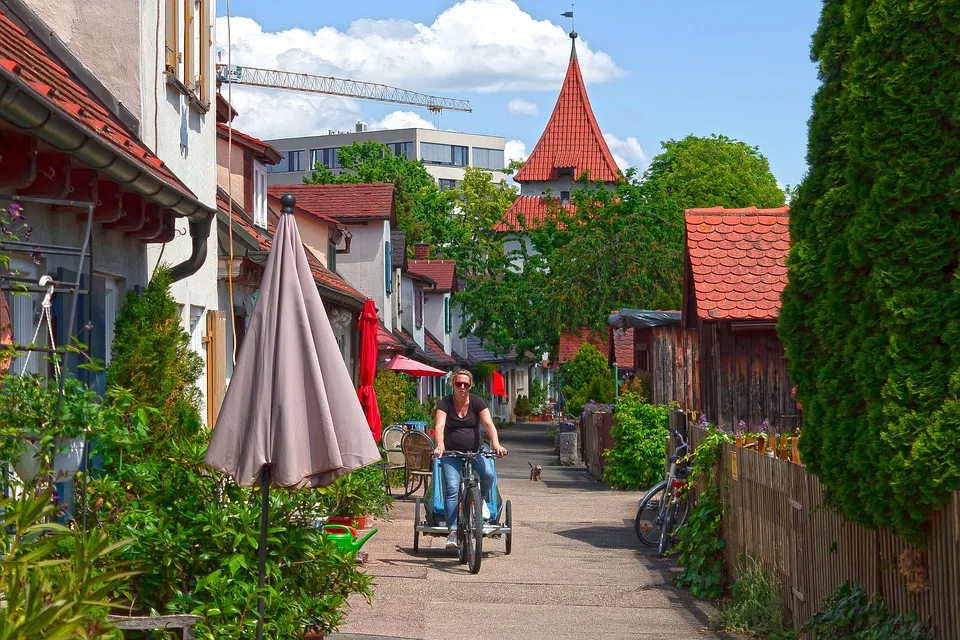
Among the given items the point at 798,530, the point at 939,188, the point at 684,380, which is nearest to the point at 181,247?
the point at 798,530

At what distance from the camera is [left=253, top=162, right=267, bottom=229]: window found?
21969mm

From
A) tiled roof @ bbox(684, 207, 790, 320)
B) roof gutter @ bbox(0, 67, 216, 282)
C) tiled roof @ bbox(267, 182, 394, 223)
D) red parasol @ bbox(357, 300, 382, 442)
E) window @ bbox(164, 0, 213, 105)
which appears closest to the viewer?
roof gutter @ bbox(0, 67, 216, 282)

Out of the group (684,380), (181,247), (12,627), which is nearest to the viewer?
(12,627)

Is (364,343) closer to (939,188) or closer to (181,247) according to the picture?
(181,247)

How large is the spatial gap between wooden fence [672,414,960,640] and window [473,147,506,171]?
369ft

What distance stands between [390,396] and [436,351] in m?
26.2

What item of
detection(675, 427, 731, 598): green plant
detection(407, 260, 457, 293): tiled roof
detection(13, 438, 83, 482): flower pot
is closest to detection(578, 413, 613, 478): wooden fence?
detection(675, 427, 731, 598): green plant

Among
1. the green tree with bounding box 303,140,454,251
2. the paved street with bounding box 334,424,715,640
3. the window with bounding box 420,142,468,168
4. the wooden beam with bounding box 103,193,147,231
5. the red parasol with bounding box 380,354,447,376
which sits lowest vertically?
the paved street with bounding box 334,424,715,640

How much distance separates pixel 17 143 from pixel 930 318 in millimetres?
4606

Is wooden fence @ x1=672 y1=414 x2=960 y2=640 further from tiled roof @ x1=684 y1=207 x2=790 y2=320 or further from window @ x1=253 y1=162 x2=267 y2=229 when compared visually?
window @ x1=253 y1=162 x2=267 y2=229

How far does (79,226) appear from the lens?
8.12 m

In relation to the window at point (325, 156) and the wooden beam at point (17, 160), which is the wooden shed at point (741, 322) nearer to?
the wooden beam at point (17, 160)

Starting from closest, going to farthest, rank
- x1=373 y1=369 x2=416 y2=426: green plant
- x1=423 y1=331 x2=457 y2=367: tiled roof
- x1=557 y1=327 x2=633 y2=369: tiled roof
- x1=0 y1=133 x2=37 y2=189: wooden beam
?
x1=0 y1=133 x2=37 y2=189: wooden beam → x1=373 y1=369 x2=416 y2=426: green plant → x1=557 y1=327 x2=633 y2=369: tiled roof → x1=423 y1=331 x2=457 y2=367: tiled roof

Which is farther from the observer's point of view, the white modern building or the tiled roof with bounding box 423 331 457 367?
the white modern building
